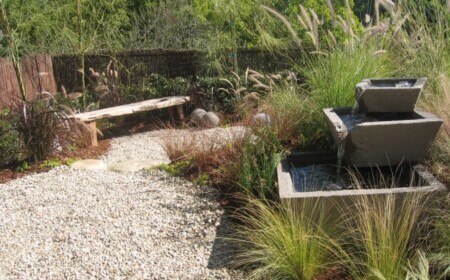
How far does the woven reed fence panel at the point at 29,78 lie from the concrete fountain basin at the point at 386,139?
22.2 feet

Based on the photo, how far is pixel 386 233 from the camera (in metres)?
3.05

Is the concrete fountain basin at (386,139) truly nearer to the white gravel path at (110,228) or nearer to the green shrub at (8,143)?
the white gravel path at (110,228)

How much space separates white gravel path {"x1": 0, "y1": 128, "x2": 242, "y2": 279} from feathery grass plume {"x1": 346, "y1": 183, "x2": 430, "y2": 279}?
2.87 feet

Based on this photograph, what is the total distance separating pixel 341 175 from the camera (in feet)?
14.9

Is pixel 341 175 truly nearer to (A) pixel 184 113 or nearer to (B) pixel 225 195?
(B) pixel 225 195

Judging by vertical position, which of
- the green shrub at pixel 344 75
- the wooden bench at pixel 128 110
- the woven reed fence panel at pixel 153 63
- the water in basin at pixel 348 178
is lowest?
the wooden bench at pixel 128 110

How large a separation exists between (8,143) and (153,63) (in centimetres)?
473

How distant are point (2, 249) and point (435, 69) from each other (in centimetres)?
487

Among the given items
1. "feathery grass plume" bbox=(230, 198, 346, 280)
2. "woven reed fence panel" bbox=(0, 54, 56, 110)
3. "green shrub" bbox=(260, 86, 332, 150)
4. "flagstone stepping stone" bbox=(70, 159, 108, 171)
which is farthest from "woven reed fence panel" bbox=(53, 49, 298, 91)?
"feathery grass plume" bbox=(230, 198, 346, 280)

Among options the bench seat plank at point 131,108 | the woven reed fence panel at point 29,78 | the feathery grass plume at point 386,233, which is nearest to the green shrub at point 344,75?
Result: the feathery grass plume at point 386,233

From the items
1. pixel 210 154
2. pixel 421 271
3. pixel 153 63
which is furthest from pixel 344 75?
pixel 153 63

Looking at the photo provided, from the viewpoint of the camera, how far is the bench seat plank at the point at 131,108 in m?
8.04

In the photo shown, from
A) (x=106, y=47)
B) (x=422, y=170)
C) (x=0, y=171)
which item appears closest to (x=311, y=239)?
(x=422, y=170)

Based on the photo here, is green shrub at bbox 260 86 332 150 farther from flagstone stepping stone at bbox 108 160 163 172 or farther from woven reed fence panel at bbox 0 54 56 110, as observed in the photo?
woven reed fence panel at bbox 0 54 56 110
